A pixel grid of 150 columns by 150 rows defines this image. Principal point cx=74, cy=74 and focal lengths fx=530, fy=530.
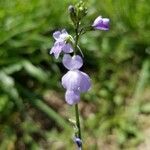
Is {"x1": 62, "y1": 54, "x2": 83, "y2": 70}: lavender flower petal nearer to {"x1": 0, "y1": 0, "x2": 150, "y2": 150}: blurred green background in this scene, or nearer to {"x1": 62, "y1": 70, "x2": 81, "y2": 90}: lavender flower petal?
{"x1": 62, "y1": 70, "x2": 81, "y2": 90}: lavender flower petal

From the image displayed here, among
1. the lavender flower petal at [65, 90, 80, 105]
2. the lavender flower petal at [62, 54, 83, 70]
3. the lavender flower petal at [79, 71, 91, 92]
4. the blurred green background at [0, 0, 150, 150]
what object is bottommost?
the blurred green background at [0, 0, 150, 150]

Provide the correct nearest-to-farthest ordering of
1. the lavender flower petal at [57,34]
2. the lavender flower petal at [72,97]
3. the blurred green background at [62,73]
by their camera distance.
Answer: the lavender flower petal at [72,97]
the lavender flower petal at [57,34]
the blurred green background at [62,73]

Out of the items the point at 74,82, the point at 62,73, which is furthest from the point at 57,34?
the point at 62,73

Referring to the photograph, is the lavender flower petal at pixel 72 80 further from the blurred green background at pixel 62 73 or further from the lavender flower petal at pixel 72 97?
the blurred green background at pixel 62 73

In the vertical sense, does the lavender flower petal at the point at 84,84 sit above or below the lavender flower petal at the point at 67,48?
below

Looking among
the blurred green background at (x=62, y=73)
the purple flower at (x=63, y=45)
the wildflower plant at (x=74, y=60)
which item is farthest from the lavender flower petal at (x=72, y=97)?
the blurred green background at (x=62, y=73)

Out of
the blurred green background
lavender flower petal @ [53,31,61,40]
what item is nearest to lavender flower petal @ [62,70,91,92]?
lavender flower petal @ [53,31,61,40]

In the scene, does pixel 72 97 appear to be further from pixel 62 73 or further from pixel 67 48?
pixel 62 73

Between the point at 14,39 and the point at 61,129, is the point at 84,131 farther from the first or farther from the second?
the point at 14,39

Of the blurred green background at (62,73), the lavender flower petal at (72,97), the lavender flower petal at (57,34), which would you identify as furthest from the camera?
the blurred green background at (62,73)
